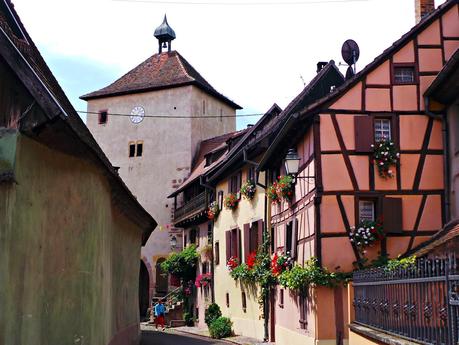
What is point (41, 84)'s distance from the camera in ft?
23.7

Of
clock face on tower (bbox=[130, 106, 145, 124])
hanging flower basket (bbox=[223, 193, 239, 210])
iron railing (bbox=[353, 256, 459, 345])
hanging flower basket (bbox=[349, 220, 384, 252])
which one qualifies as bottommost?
iron railing (bbox=[353, 256, 459, 345])

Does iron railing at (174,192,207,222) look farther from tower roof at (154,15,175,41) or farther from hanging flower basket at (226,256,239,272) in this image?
tower roof at (154,15,175,41)

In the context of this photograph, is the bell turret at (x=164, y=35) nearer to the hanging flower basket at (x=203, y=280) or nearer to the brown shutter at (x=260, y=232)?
the hanging flower basket at (x=203, y=280)

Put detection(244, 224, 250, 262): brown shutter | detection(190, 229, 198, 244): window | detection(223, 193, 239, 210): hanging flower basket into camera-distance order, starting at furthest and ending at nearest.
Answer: detection(190, 229, 198, 244): window, detection(223, 193, 239, 210): hanging flower basket, detection(244, 224, 250, 262): brown shutter

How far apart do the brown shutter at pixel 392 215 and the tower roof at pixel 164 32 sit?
3717 centimetres

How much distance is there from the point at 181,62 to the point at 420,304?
4209 centimetres

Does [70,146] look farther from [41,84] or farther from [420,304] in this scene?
[420,304]

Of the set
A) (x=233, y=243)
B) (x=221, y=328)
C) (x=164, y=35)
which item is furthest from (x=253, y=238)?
(x=164, y=35)

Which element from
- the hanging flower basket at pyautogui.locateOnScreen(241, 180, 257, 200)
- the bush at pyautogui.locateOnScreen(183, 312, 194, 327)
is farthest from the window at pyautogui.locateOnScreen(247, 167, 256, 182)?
the bush at pyautogui.locateOnScreen(183, 312, 194, 327)

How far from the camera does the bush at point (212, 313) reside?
2928 centimetres

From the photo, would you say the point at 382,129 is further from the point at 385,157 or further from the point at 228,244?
the point at 228,244

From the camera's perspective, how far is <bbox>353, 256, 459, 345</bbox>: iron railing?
273 inches

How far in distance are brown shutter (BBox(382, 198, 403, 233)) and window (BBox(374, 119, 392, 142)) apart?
1.57m

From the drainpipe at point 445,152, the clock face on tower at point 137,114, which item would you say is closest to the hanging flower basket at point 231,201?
the drainpipe at point 445,152
